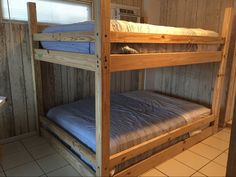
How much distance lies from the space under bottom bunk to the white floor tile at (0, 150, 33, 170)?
1.15 feet

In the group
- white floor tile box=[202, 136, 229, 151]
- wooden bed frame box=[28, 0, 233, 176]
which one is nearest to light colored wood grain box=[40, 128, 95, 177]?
wooden bed frame box=[28, 0, 233, 176]

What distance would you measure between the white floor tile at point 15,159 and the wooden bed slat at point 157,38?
155 centimetres

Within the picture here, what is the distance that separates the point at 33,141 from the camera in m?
2.48

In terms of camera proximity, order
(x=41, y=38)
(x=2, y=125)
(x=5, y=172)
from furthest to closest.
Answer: (x=2, y=125)
(x=41, y=38)
(x=5, y=172)

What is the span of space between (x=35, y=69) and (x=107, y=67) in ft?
4.49

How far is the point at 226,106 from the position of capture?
2.89 meters

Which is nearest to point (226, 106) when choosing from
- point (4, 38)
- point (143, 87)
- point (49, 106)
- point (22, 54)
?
point (143, 87)

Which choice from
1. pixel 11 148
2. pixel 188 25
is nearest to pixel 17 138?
pixel 11 148

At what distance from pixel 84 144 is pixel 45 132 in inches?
33.5

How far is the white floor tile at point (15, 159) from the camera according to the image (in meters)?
2.02

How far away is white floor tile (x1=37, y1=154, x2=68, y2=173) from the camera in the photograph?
1970mm

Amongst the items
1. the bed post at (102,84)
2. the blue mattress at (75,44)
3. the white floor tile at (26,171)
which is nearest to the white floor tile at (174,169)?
the bed post at (102,84)

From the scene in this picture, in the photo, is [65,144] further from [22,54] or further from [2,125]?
[22,54]

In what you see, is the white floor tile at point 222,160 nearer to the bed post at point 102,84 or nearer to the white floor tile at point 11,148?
the bed post at point 102,84
